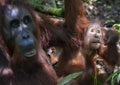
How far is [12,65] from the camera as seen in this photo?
3.07 m

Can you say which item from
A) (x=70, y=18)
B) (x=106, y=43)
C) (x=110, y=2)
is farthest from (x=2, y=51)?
(x=110, y=2)

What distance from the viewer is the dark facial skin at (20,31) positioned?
2.87 metres

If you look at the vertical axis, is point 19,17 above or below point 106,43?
above

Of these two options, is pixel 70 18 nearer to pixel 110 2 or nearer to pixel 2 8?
pixel 2 8

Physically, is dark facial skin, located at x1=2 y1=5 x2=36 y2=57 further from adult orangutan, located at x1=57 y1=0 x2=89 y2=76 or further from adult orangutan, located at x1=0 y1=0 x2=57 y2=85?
adult orangutan, located at x1=57 y1=0 x2=89 y2=76

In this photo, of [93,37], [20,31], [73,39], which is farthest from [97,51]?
[20,31]

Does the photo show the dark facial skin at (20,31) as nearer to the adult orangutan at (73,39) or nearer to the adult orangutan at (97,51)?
the adult orangutan at (73,39)

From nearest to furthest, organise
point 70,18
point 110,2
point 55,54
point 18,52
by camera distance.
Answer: point 18,52 → point 70,18 → point 55,54 → point 110,2

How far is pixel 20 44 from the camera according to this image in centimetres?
288

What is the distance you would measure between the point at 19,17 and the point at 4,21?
11 centimetres

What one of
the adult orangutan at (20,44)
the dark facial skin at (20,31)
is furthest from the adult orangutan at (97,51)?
the dark facial skin at (20,31)

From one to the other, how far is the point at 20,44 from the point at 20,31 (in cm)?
12

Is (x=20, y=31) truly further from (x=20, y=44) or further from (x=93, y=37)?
(x=93, y=37)

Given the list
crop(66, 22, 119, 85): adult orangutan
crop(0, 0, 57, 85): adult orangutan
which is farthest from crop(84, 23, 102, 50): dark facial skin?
crop(0, 0, 57, 85): adult orangutan
